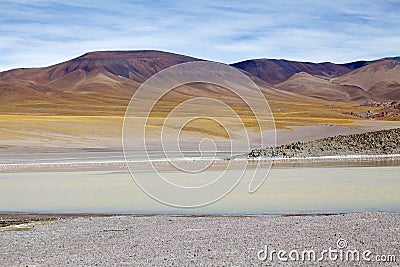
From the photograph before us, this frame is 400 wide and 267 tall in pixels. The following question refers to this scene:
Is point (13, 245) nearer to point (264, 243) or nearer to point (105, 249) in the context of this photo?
point (105, 249)

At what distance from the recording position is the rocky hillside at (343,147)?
1428 inches

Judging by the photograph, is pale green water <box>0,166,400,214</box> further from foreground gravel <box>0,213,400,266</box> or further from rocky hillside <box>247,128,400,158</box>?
rocky hillside <box>247,128,400,158</box>

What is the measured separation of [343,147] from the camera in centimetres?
3769

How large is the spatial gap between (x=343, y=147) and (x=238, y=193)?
1902 centimetres

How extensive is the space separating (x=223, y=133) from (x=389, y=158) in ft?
75.7

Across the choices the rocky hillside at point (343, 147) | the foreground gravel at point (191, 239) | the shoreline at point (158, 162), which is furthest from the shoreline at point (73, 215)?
the rocky hillside at point (343, 147)

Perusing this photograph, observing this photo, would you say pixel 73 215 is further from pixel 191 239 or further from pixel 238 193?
pixel 238 193

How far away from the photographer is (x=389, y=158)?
34781 millimetres

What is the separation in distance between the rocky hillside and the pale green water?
326 inches

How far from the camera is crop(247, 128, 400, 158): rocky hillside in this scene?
36281 mm

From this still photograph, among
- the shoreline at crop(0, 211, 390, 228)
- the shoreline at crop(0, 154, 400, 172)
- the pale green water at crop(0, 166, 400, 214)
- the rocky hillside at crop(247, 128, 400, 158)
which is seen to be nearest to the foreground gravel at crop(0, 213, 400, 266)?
the shoreline at crop(0, 211, 390, 228)

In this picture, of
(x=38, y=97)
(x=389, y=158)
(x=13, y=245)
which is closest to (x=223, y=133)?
(x=389, y=158)

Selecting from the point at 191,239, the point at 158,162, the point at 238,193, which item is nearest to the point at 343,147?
the point at 158,162

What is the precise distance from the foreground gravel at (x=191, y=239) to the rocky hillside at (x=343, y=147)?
2170 cm
